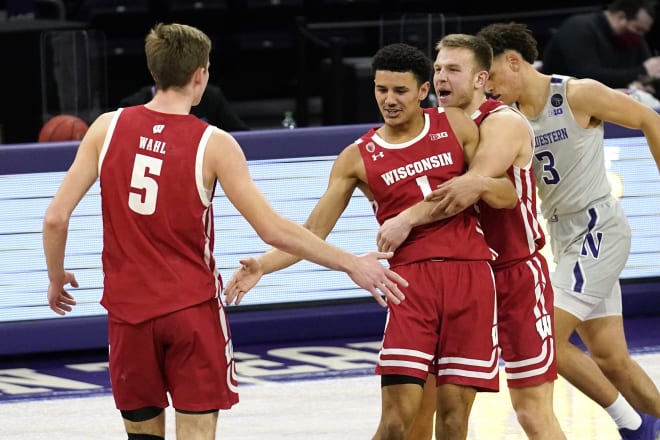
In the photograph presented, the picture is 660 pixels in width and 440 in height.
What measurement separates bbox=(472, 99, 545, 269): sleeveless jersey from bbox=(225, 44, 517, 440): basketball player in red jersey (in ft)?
0.72

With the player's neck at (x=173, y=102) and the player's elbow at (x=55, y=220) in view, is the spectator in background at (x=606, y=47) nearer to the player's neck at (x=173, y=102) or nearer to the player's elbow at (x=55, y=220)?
the player's neck at (x=173, y=102)

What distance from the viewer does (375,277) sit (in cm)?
518

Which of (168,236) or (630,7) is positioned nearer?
(168,236)

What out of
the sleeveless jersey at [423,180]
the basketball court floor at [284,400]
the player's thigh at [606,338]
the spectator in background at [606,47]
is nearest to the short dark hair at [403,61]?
the sleeveless jersey at [423,180]

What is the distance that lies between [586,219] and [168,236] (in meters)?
2.43

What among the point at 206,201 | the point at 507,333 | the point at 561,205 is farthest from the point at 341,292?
the point at 206,201

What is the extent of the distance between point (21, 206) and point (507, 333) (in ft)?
12.1

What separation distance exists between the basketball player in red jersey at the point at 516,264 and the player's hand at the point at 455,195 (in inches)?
13.0

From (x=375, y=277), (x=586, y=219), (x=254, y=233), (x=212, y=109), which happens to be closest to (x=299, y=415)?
(x=254, y=233)

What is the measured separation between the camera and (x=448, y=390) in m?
5.58

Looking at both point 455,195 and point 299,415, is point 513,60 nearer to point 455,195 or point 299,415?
point 455,195

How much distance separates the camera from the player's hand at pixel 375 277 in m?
5.16

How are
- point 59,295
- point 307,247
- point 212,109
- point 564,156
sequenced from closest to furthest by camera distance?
point 307,247
point 59,295
point 564,156
point 212,109

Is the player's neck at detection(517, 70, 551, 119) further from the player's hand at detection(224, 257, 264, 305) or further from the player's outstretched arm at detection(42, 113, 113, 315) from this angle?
the player's outstretched arm at detection(42, 113, 113, 315)
